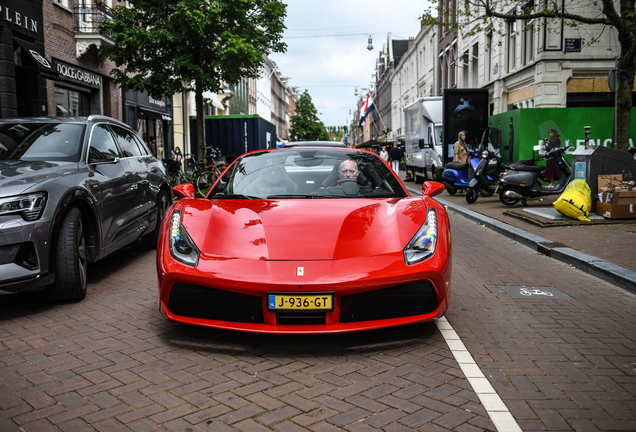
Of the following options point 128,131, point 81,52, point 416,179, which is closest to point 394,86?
point 416,179

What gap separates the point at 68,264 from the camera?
4.68m

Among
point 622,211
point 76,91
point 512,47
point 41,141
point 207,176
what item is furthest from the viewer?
point 512,47

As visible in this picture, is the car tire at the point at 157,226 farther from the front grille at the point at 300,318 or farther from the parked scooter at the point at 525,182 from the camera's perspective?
the parked scooter at the point at 525,182

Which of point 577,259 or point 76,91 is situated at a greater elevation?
point 76,91

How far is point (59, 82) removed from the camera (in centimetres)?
1809

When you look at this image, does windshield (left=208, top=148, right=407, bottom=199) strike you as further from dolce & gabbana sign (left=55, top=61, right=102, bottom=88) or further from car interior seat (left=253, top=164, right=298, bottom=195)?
dolce & gabbana sign (left=55, top=61, right=102, bottom=88)

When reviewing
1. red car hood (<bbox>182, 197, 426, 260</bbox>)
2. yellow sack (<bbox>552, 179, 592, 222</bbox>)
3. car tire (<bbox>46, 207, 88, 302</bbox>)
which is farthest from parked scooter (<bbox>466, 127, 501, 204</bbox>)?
car tire (<bbox>46, 207, 88, 302</bbox>)

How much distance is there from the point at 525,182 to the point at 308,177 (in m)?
8.74

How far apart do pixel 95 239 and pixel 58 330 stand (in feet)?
4.38

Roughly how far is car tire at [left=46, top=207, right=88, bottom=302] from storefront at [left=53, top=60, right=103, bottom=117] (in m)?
13.2

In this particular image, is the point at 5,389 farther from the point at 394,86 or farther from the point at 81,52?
the point at 394,86

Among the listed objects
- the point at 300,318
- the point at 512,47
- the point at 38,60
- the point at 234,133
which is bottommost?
the point at 300,318

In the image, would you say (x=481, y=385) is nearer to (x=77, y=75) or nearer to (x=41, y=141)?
(x=41, y=141)

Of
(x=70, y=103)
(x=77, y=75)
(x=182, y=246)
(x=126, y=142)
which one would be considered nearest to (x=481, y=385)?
(x=182, y=246)
